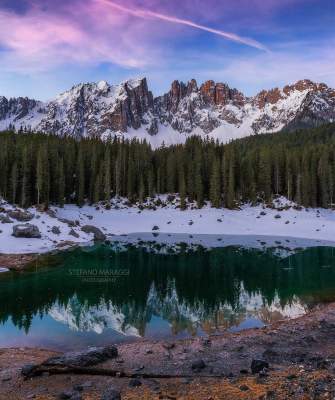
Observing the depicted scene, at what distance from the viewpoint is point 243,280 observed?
39281mm

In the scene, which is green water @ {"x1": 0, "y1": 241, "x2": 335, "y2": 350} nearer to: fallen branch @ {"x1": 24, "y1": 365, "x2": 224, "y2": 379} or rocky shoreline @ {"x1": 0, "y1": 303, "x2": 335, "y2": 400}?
rocky shoreline @ {"x1": 0, "y1": 303, "x2": 335, "y2": 400}

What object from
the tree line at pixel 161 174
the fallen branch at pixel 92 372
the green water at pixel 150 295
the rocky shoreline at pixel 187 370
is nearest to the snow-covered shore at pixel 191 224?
the tree line at pixel 161 174

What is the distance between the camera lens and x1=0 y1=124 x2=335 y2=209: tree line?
85.9m

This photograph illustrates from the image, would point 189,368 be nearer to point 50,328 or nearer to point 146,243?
point 50,328

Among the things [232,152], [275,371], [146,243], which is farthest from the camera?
[232,152]

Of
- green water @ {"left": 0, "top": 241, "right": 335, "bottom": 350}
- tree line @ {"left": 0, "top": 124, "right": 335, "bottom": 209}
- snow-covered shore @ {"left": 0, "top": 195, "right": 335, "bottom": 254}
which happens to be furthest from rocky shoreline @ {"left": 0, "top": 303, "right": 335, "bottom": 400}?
tree line @ {"left": 0, "top": 124, "right": 335, "bottom": 209}

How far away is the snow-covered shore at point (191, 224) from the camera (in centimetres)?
6644

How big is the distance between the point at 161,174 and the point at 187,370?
94706mm

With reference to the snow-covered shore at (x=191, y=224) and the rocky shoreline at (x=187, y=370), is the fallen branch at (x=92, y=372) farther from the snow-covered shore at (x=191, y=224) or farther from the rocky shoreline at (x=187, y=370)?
the snow-covered shore at (x=191, y=224)

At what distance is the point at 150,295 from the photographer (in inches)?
1296

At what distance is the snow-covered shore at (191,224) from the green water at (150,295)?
13945 millimetres

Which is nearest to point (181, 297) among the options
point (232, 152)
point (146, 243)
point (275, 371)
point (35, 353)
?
point (35, 353)

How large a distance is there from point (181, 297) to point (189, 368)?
630 inches

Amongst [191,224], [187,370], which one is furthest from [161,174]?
[187,370]
